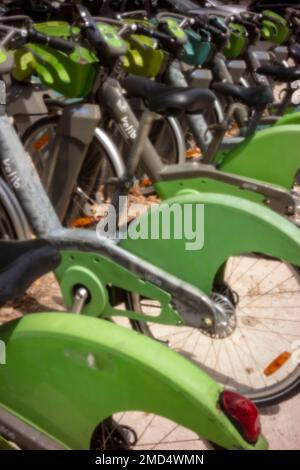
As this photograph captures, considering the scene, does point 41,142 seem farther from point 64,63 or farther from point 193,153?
point 193,153

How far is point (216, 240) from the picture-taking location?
207 cm

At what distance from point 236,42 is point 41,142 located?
92.3 inches

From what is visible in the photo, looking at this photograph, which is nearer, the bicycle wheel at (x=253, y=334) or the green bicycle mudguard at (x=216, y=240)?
the green bicycle mudguard at (x=216, y=240)

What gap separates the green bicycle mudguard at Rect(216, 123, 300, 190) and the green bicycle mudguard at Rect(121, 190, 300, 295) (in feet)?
3.45

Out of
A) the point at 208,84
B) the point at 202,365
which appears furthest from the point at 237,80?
the point at 202,365

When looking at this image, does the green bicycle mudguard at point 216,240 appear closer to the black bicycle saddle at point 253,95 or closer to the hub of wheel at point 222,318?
the hub of wheel at point 222,318

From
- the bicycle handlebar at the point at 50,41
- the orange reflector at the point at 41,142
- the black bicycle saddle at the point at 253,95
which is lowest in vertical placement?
the orange reflector at the point at 41,142

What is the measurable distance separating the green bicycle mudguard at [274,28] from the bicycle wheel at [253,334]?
11.4ft

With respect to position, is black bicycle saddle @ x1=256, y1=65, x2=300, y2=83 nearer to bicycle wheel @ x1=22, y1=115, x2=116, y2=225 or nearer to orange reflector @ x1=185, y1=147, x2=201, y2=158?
orange reflector @ x1=185, y1=147, x2=201, y2=158

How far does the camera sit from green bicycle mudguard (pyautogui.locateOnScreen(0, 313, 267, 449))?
4.30 feet

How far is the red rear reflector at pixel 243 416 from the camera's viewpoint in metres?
1.29

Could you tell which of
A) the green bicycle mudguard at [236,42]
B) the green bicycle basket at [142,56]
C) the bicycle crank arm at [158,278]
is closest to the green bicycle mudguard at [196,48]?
the green bicycle mudguard at [236,42]

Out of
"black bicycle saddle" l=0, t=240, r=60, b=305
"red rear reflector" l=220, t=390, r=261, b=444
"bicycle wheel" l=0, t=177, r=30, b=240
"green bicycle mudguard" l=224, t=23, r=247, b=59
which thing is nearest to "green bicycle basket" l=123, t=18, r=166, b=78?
"green bicycle mudguard" l=224, t=23, r=247, b=59

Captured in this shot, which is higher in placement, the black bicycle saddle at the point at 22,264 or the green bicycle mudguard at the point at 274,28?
the black bicycle saddle at the point at 22,264
